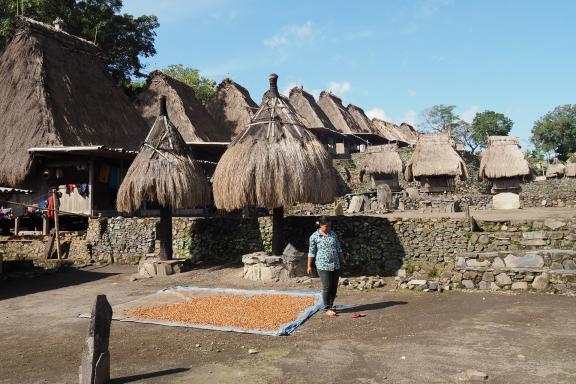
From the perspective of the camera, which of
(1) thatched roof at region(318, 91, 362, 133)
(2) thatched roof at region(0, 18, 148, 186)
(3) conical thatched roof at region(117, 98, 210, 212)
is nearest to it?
(3) conical thatched roof at region(117, 98, 210, 212)

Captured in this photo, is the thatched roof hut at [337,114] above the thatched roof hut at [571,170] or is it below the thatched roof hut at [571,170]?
above

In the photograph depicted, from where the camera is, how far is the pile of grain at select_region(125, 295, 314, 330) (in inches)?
274

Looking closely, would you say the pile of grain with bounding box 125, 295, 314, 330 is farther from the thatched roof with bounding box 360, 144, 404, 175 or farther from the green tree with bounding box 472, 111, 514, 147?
the green tree with bounding box 472, 111, 514, 147

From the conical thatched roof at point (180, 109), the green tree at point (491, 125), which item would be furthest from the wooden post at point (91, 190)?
the green tree at point (491, 125)

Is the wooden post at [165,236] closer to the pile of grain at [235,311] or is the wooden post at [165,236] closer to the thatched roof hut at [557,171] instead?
the pile of grain at [235,311]

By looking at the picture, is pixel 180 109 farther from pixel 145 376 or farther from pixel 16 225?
pixel 145 376

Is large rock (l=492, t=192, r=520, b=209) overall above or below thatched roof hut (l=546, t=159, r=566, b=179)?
below

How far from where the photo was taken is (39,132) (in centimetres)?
1666

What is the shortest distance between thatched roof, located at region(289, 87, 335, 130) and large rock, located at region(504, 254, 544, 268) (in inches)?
1177

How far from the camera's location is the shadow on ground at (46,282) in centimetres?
1050

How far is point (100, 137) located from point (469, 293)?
16.1 m

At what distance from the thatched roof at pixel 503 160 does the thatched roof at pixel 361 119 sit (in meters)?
20.4

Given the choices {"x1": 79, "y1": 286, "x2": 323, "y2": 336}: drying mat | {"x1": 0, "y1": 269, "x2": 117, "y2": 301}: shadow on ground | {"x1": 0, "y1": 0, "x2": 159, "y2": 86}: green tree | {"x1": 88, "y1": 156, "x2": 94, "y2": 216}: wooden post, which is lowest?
{"x1": 0, "y1": 269, "x2": 117, "y2": 301}: shadow on ground

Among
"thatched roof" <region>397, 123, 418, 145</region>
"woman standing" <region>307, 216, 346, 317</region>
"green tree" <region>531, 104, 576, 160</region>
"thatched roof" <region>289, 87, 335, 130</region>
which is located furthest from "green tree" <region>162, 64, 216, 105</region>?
"green tree" <region>531, 104, 576, 160</region>
